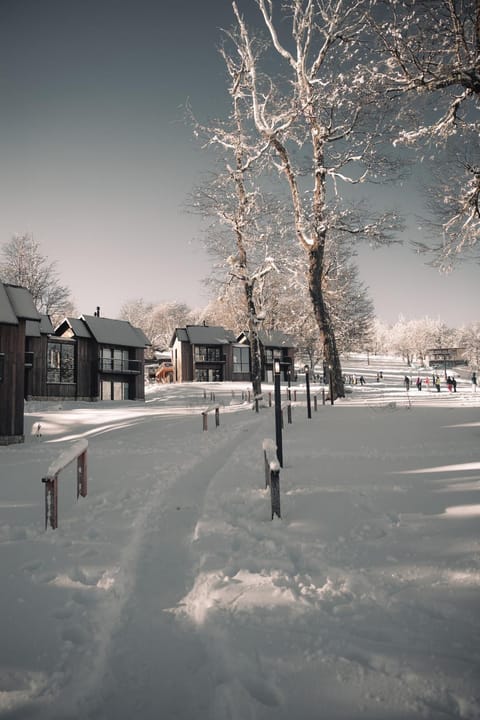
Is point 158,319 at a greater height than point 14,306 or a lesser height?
greater

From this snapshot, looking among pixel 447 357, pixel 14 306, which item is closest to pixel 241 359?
pixel 14 306

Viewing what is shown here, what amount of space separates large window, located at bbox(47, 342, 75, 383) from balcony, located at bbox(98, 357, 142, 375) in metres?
2.23

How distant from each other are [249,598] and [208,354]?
1653 inches

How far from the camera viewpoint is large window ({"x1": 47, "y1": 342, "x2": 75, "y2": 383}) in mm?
27875

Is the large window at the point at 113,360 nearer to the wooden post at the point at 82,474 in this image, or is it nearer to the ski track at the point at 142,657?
the wooden post at the point at 82,474

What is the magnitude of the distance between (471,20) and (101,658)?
11762 millimetres

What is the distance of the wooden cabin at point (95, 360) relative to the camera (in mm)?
28422

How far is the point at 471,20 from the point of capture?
7.37 metres

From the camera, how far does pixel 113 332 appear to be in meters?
31.5

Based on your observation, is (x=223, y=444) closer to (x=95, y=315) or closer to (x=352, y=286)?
(x=95, y=315)

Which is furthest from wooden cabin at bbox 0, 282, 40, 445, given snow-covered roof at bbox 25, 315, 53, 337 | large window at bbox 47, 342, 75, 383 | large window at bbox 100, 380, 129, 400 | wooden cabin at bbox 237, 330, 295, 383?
wooden cabin at bbox 237, 330, 295, 383

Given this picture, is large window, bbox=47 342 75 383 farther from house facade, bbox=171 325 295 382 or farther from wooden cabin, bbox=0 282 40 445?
house facade, bbox=171 325 295 382

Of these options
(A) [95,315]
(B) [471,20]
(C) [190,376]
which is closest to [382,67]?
(B) [471,20]

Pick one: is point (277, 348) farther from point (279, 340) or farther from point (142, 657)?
point (142, 657)
